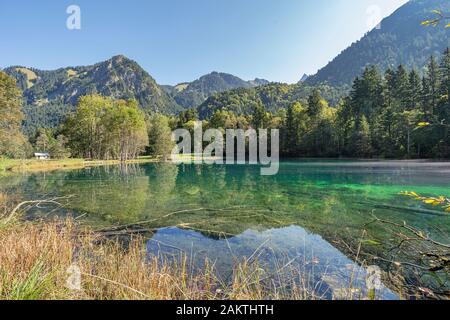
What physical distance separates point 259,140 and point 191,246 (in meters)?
66.6

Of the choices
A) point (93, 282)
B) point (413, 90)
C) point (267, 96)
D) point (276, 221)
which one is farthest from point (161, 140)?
point (267, 96)

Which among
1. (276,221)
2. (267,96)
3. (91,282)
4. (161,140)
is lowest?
(276,221)

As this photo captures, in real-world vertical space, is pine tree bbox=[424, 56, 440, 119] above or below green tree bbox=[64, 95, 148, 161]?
above

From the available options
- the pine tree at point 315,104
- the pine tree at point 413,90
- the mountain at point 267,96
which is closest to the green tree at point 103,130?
the pine tree at point 315,104

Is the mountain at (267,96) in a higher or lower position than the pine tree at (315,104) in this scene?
higher

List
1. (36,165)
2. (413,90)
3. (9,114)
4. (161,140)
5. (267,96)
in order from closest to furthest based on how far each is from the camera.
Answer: (9,114), (36,165), (413,90), (161,140), (267,96)

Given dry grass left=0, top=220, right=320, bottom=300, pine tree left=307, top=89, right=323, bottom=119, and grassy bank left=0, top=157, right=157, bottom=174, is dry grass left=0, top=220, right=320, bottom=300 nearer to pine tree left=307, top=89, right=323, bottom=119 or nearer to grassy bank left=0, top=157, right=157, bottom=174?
grassy bank left=0, top=157, right=157, bottom=174

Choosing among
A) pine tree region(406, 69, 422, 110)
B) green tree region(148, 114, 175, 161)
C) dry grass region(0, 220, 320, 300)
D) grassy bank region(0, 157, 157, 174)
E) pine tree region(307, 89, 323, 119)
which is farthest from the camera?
green tree region(148, 114, 175, 161)

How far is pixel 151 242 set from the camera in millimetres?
8664

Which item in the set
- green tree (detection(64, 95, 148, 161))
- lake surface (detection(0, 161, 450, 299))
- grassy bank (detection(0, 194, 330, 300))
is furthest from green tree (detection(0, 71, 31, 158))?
grassy bank (detection(0, 194, 330, 300))

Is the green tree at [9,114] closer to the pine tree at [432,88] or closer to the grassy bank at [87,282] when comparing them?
the grassy bank at [87,282]

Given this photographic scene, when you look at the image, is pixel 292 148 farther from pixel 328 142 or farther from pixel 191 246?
pixel 191 246

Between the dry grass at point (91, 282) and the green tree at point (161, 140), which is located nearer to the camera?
the dry grass at point (91, 282)

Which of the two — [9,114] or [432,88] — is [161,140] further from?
[432,88]
